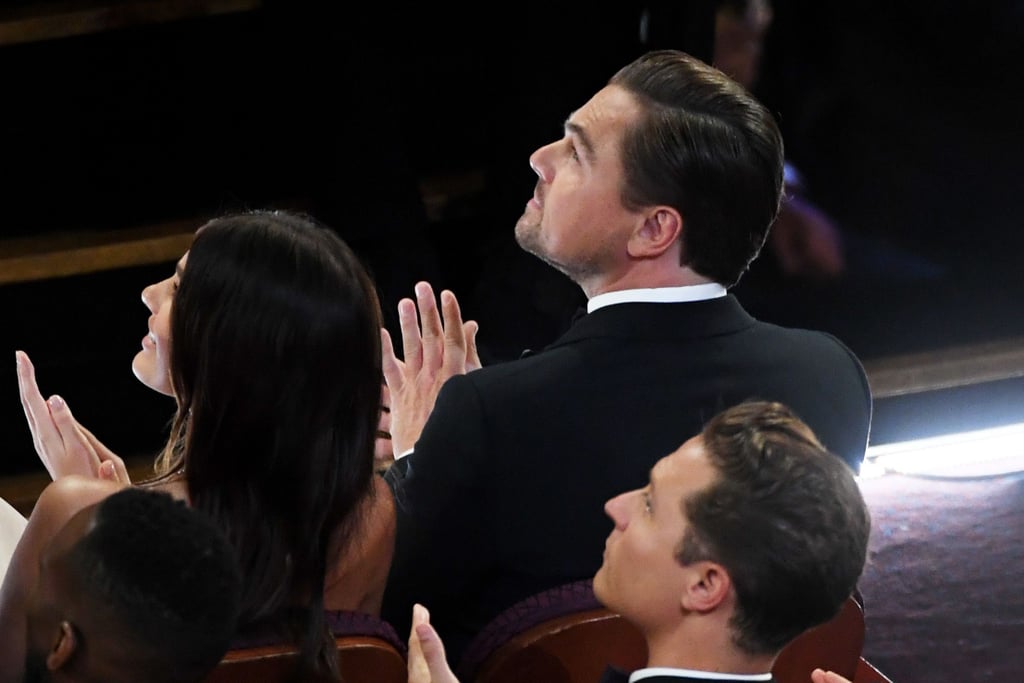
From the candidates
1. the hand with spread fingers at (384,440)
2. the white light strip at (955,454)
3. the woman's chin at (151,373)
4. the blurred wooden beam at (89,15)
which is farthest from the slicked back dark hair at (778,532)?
the blurred wooden beam at (89,15)

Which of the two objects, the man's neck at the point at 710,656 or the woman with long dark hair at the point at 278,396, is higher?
the woman with long dark hair at the point at 278,396

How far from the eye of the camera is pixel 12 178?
2.94m

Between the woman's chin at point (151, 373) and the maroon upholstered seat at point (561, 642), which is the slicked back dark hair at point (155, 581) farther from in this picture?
the woman's chin at point (151, 373)

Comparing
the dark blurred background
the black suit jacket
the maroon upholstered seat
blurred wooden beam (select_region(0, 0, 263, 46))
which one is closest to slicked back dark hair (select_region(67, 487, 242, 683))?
the maroon upholstered seat

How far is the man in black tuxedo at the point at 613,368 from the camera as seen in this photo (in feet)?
4.96

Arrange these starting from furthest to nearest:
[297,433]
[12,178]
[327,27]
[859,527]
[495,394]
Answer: [12,178] < [327,27] < [495,394] < [297,433] < [859,527]

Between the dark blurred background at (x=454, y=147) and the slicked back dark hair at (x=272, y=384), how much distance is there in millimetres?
1412

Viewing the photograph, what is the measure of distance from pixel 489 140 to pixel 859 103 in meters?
0.75

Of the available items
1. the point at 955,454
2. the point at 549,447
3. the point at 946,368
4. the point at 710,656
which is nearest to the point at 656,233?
the point at 549,447

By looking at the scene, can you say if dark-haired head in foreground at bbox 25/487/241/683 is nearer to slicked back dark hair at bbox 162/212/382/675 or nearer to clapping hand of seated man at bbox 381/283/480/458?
slicked back dark hair at bbox 162/212/382/675

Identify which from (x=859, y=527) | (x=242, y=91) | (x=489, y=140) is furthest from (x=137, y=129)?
(x=859, y=527)

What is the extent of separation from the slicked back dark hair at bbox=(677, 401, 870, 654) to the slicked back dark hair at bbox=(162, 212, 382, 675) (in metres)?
0.36

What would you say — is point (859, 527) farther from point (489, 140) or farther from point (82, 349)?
point (82, 349)

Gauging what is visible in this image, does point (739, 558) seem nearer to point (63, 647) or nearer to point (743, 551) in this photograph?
point (743, 551)
